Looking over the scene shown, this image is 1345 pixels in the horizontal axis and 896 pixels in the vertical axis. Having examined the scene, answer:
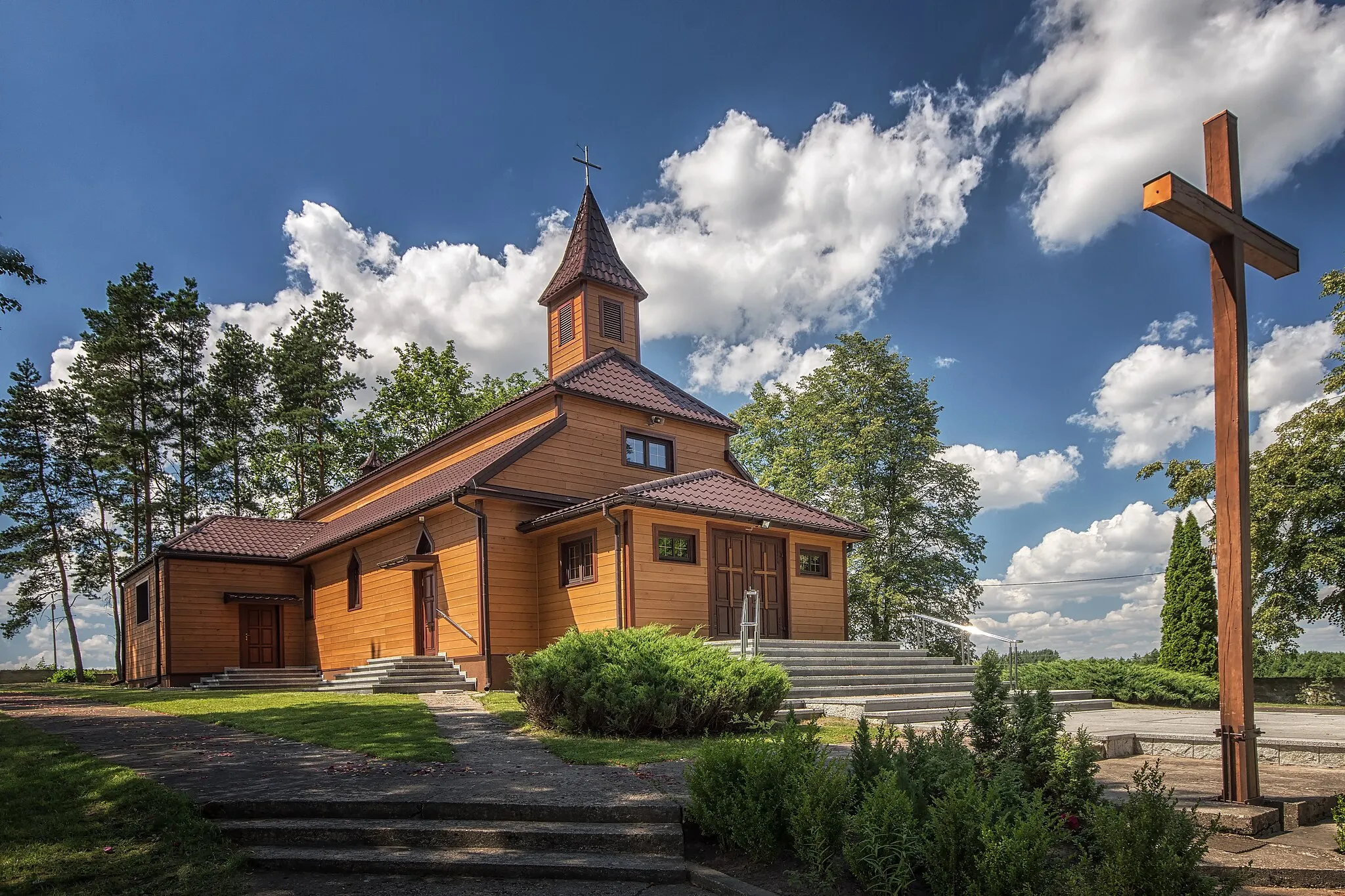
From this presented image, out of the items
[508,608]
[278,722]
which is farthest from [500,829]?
[508,608]

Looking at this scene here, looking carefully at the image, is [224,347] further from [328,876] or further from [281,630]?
[328,876]

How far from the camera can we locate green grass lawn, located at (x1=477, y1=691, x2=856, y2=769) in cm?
800

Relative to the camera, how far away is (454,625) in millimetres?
17156

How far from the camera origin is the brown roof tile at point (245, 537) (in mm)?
24031

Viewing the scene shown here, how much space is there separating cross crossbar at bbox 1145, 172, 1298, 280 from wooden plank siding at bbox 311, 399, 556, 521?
14.2 m

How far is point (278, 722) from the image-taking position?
1104cm

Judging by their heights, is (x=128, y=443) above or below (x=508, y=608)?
above

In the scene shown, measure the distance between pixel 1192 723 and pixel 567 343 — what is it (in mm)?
16193

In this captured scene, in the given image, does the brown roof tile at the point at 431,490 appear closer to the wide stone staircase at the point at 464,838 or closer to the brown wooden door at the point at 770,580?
the brown wooden door at the point at 770,580

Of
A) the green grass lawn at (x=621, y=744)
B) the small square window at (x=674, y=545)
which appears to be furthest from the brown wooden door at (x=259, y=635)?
the green grass lawn at (x=621, y=744)

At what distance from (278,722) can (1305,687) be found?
76.6 ft

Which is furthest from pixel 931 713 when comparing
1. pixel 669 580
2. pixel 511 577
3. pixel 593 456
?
pixel 593 456

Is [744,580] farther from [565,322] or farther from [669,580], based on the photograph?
[565,322]

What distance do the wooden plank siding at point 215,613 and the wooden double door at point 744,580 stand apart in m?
14.3
